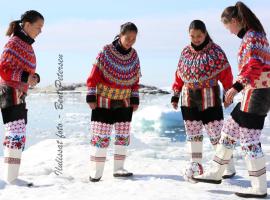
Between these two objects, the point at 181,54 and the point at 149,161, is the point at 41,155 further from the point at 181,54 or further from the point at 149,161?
the point at 181,54

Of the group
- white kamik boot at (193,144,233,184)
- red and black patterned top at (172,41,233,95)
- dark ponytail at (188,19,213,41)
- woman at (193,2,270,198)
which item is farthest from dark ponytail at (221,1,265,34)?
white kamik boot at (193,144,233,184)

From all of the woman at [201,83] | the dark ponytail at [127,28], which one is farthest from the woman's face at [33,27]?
the woman at [201,83]

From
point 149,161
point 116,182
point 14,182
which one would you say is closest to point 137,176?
point 116,182

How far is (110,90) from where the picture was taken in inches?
194

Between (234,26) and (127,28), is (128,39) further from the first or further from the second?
(234,26)

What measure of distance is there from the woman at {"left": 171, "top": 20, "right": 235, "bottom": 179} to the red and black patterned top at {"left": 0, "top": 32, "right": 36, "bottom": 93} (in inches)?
68.3

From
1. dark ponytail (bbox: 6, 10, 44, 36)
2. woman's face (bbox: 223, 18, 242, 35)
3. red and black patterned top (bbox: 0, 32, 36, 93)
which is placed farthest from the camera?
dark ponytail (bbox: 6, 10, 44, 36)

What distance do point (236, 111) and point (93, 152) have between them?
1841 mm

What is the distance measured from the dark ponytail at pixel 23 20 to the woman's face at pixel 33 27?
3 centimetres

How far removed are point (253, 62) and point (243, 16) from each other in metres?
0.47

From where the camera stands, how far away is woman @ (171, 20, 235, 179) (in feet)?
15.3

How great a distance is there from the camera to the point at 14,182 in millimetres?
4691

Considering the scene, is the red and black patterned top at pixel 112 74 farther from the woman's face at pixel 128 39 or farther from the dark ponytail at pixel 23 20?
the dark ponytail at pixel 23 20

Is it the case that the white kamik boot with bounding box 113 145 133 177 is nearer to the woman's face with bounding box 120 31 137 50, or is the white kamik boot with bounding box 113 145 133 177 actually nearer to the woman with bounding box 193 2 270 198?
the woman's face with bounding box 120 31 137 50
